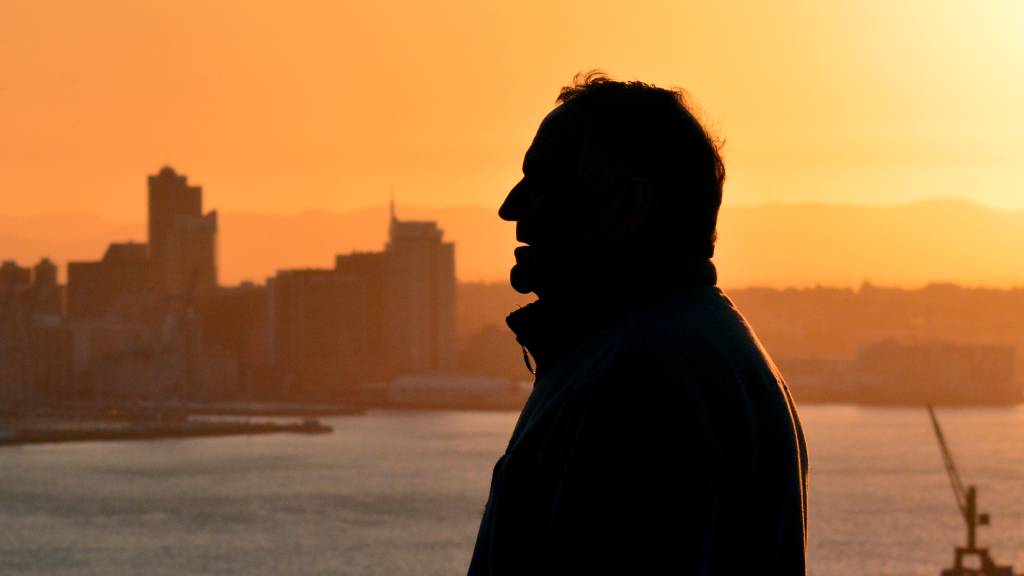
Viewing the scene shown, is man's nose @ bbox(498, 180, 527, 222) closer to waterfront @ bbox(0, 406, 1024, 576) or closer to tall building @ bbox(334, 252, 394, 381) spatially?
waterfront @ bbox(0, 406, 1024, 576)

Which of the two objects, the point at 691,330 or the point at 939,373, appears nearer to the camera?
the point at 691,330

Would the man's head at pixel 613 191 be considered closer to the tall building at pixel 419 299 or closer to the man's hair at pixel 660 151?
the man's hair at pixel 660 151

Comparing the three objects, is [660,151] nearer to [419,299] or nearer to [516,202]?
Answer: [516,202]

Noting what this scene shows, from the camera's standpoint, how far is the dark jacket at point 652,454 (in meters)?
0.73

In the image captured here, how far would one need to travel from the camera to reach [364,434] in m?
54.0

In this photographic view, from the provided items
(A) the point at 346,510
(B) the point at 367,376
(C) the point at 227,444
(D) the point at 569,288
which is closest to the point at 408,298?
(B) the point at 367,376

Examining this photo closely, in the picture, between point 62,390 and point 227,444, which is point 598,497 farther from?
point 62,390

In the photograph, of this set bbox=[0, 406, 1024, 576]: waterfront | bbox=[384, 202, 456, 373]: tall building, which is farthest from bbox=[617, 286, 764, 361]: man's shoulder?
bbox=[384, 202, 456, 373]: tall building

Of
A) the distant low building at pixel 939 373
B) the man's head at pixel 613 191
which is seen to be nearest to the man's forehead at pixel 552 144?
the man's head at pixel 613 191

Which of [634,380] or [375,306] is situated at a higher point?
[375,306]

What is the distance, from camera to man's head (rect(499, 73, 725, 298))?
0.81 m

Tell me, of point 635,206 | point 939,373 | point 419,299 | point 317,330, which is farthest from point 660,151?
point 419,299

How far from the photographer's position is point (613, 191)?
806 mm

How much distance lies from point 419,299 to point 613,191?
259 ft
